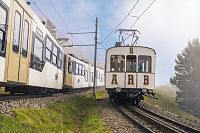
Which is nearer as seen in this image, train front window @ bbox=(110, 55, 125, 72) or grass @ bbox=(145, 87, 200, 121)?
train front window @ bbox=(110, 55, 125, 72)

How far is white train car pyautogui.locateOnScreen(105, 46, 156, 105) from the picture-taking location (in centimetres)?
2234

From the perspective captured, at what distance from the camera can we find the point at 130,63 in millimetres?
22734

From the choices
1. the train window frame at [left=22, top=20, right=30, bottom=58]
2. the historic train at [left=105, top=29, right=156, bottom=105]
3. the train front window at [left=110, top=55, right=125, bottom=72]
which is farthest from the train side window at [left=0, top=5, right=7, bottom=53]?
the train front window at [left=110, top=55, right=125, bottom=72]

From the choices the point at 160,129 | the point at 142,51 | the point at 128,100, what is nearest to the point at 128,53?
the point at 142,51

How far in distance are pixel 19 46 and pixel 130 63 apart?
1172 centimetres

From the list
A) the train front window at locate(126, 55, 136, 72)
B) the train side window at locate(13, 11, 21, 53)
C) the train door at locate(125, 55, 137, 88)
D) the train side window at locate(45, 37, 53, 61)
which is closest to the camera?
the train side window at locate(13, 11, 21, 53)

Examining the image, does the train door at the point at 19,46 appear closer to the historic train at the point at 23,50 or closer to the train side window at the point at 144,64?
the historic train at the point at 23,50

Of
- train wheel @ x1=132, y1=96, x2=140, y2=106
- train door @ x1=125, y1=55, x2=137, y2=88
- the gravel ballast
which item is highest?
train door @ x1=125, y1=55, x2=137, y2=88

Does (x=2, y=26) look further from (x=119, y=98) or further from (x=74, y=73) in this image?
(x=74, y=73)

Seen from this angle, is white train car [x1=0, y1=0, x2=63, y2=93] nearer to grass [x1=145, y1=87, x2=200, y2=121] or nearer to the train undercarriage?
the train undercarriage

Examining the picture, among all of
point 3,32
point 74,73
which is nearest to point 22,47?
point 3,32

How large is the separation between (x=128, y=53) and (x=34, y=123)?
13.4m

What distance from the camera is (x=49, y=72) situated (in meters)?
19.1

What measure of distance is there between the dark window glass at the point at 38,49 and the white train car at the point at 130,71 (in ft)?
23.5
